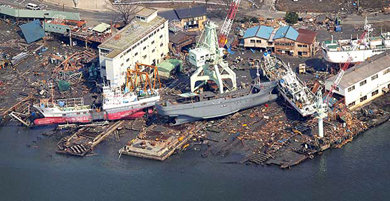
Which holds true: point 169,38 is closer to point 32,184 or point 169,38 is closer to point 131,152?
point 131,152

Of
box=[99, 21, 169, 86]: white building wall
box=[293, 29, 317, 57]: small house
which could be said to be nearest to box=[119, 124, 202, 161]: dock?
box=[99, 21, 169, 86]: white building wall

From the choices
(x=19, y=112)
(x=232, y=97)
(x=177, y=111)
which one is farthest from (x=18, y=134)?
(x=232, y=97)

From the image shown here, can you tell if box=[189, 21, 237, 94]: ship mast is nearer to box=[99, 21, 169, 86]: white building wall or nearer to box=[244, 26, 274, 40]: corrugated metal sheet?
box=[99, 21, 169, 86]: white building wall

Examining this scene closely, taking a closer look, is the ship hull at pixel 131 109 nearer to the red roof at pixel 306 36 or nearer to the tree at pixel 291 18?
the red roof at pixel 306 36

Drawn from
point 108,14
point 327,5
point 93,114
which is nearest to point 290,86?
point 93,114

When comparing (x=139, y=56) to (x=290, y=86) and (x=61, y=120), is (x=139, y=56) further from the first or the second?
(x=290, y=86)

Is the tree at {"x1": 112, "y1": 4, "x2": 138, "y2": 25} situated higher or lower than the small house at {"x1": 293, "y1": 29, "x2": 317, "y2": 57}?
higher
